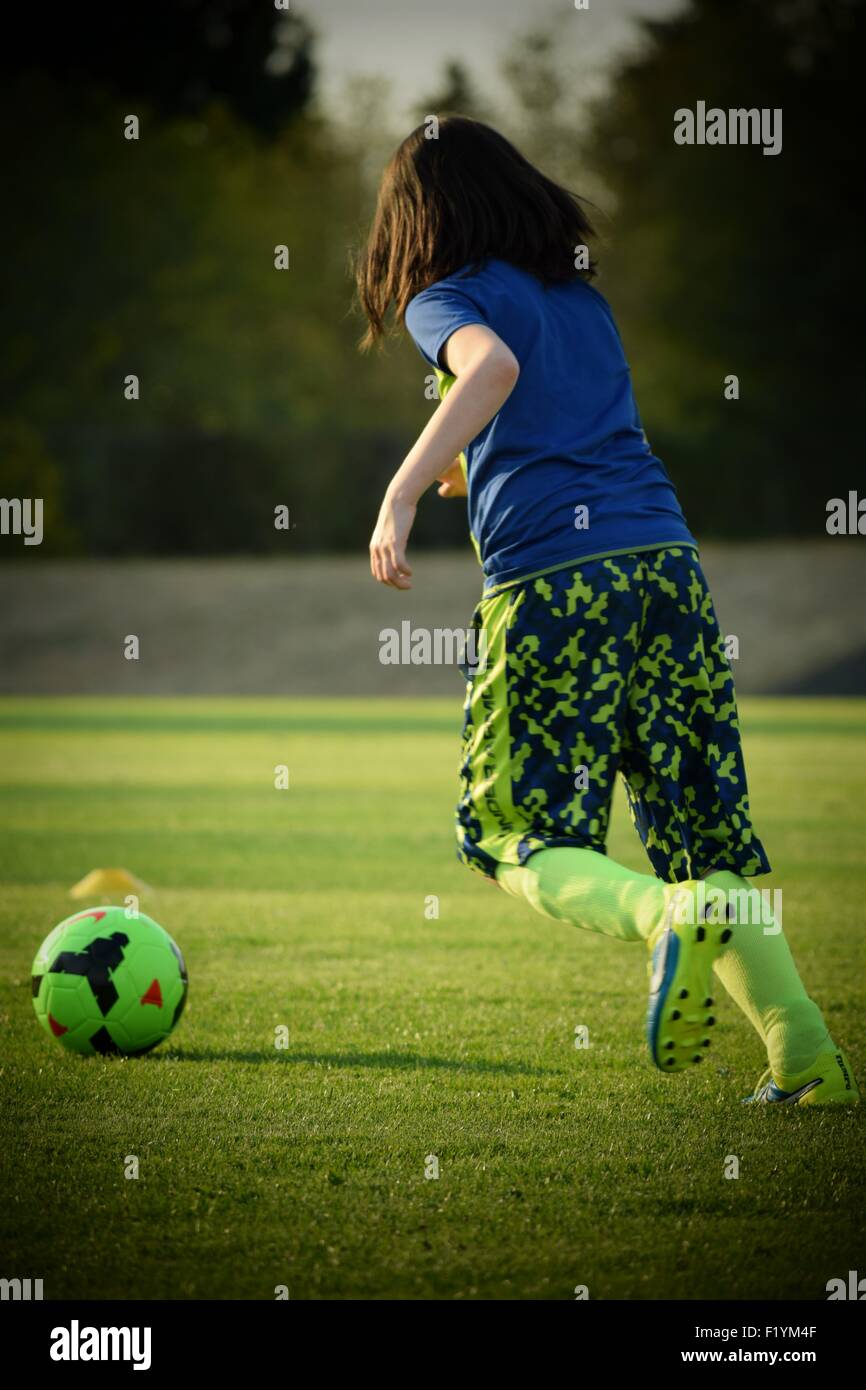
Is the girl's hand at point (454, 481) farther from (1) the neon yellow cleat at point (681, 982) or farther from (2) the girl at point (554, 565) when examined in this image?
(1) the neon yellow cleat at point (681, 982)

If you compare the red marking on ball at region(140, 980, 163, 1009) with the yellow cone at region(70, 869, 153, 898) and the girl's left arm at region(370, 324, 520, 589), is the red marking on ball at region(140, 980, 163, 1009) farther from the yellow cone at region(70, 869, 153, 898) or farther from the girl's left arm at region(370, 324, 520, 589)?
the yellow cone at region(70, 869, 153, 898)

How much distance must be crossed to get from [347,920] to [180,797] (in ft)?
18.7

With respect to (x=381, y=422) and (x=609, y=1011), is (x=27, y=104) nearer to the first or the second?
(x=381, y=422)

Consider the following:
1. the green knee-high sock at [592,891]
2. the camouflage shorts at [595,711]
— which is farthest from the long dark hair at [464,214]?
the green knee-high sock at [592,891]

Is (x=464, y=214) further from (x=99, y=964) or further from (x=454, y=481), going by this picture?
(x=99, y=964)

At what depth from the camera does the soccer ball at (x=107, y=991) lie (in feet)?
15.8

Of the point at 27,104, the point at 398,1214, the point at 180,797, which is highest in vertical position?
the point at 27,104

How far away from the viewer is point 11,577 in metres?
35.0

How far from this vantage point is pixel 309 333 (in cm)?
5353

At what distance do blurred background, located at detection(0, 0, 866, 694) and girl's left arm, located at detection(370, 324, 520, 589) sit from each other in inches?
1083

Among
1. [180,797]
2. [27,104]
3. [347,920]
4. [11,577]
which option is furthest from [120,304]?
[347,920]

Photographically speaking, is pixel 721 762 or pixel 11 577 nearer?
pixel 721 762

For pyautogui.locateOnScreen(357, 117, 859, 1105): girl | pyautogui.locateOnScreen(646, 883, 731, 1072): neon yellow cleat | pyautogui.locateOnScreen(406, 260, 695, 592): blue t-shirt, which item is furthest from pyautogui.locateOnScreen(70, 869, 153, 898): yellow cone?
pyautogui.locateOnScreen(646, 883, 731, 1072): neon yellow cleat

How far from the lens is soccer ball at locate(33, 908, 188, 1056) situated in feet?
15.8
